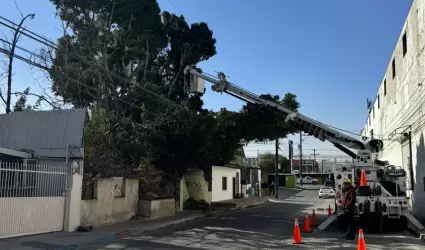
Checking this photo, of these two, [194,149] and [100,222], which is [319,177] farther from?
[100,222]

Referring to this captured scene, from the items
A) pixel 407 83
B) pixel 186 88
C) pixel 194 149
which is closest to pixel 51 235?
pixel 194 149

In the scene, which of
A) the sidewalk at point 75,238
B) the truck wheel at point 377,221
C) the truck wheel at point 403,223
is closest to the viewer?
the sidewalk at point 75,238

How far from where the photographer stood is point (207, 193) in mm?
31500

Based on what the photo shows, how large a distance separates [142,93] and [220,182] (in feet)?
48.3

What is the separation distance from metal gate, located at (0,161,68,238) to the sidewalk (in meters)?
0.38

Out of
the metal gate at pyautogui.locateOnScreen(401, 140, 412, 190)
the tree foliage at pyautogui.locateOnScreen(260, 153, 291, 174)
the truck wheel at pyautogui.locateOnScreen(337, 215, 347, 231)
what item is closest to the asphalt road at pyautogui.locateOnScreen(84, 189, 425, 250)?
the truck wheel at pyautogui.locateOnScreen(337, 215, 347, 231)

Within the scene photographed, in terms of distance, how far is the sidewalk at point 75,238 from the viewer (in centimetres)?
1199

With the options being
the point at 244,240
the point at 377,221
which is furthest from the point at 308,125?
the point at 244,240

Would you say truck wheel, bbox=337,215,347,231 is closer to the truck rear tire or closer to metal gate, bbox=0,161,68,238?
the truck rear tire

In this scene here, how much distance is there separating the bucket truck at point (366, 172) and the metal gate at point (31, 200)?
9.40m

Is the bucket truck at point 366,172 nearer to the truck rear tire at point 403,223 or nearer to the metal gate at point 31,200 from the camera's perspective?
the truck rear tire at point 403,223

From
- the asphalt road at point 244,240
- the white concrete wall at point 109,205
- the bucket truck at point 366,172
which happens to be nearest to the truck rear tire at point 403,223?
the bucket truck at point 366,172

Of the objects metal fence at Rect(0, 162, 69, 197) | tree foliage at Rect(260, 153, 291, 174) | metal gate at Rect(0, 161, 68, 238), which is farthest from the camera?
tree foliage at Rect(260, 153, 291, 174)

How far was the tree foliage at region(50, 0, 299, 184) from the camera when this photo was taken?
818 inches
